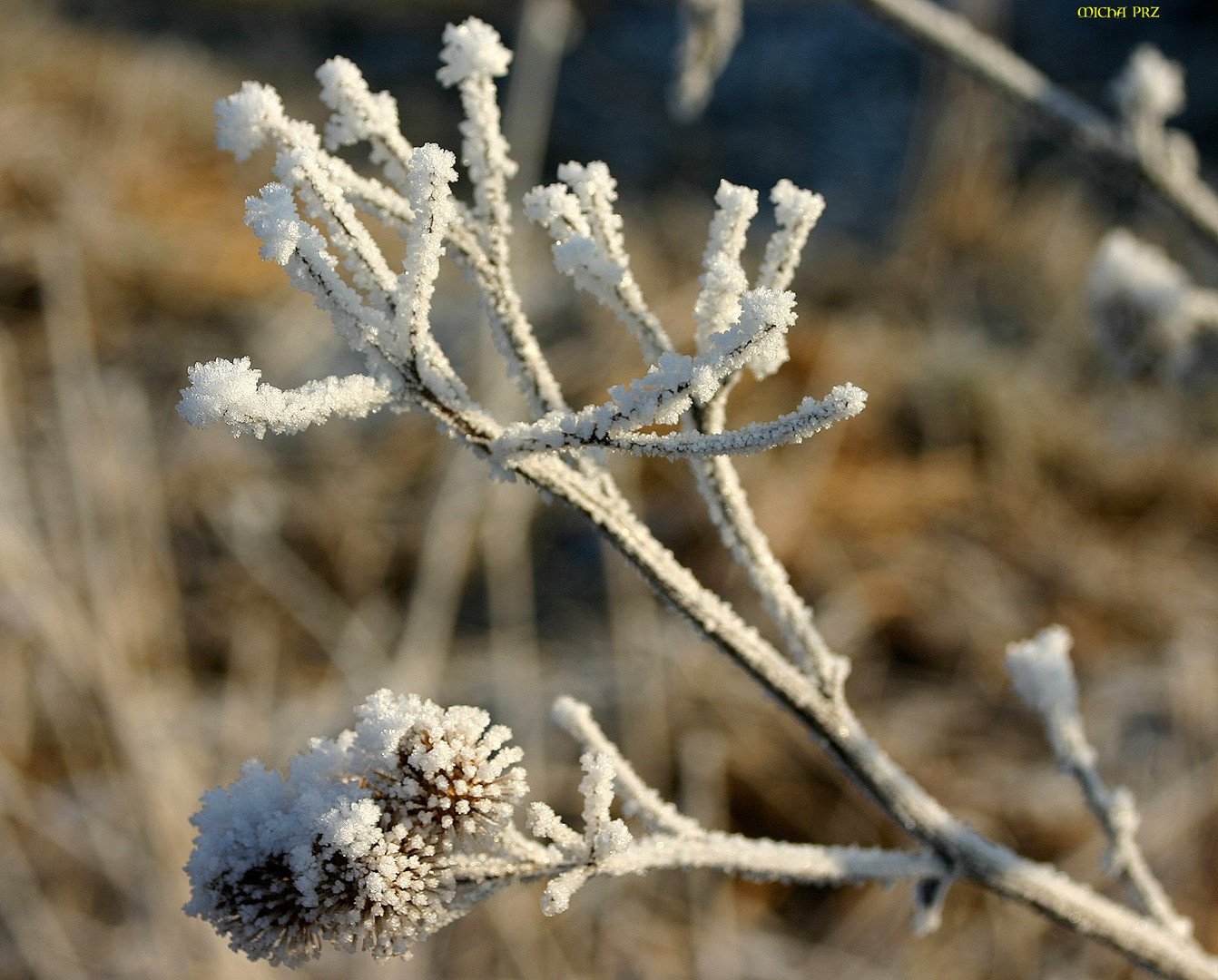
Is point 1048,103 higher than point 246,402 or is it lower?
higher

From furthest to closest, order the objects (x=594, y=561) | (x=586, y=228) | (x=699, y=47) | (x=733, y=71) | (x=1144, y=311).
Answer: (x=733, y=71) → (x=594, y=561) → (x=1144, y=311) → (x=699, y=47) → (x=586, y=228)

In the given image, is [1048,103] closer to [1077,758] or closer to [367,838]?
[1077,758]

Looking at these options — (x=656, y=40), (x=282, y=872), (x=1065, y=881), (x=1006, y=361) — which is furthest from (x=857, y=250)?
(x=282, y=872)

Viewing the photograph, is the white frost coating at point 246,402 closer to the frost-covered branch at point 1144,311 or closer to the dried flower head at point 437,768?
the dried flower head at point 437,768

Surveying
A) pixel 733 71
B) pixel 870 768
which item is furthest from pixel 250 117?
pixel 733 71

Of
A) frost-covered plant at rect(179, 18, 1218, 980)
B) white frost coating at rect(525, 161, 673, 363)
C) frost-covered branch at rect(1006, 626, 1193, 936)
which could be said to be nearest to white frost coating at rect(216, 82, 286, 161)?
frost-covered plant at rect(179, 18, 1218, 980)

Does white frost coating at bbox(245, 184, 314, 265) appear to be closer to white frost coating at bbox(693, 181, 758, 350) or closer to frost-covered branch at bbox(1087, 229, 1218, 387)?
white frost coating at bbox(693, 181, 758, 350)

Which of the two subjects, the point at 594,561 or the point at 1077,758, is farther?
the point at 594,561
